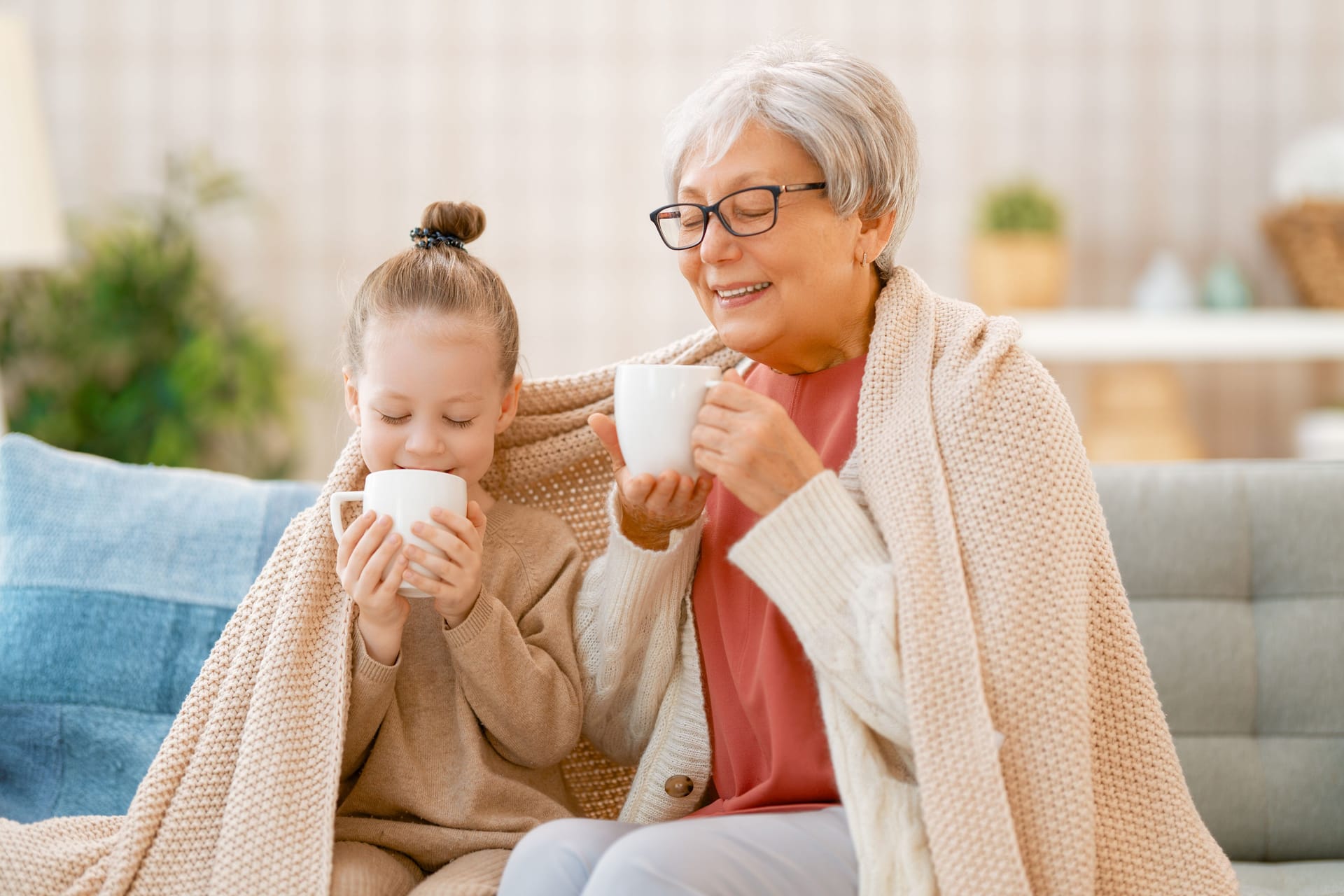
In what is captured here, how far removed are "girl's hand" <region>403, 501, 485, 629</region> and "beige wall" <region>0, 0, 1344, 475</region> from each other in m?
2.57

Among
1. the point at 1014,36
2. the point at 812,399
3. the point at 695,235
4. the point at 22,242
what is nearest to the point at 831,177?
the point at 695,235

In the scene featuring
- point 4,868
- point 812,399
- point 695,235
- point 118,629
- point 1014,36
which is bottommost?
point 4,868

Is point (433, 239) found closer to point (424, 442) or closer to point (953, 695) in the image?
point (424, 442)

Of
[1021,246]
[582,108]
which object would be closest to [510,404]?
[1021,246]

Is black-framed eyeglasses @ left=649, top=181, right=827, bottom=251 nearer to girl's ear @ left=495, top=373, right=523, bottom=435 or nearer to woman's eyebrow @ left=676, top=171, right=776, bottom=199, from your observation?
woman's eyebrow @ left=676, top=171, right=776, bottom=199

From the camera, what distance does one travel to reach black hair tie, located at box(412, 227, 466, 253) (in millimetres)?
1484

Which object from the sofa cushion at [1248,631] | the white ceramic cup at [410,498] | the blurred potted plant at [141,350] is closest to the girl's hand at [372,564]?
the white ceramic cup at [410,498]

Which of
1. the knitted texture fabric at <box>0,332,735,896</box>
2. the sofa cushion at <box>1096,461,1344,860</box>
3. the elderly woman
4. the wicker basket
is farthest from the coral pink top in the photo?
the wicker basket

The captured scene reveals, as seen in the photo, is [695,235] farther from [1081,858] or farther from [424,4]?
[424,4]

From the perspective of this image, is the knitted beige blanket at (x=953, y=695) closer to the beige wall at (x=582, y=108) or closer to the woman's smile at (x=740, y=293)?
the woman's smile at (x=740, y=293)

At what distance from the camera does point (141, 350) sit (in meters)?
3.61

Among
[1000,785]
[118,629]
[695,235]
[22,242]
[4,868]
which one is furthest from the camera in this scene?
[22,242]

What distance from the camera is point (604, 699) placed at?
1.48 meters

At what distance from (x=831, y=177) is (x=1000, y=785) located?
667 millimetres
